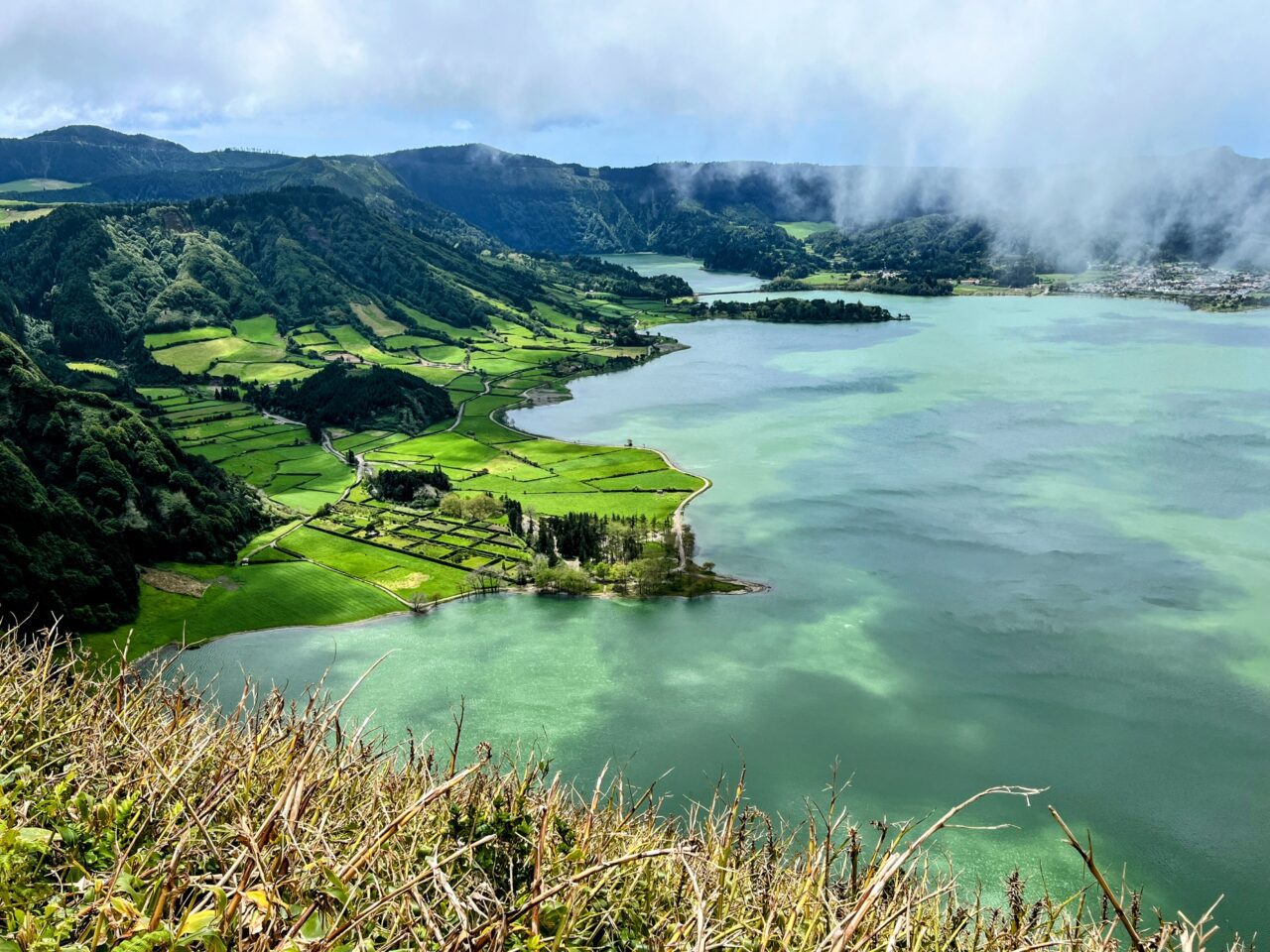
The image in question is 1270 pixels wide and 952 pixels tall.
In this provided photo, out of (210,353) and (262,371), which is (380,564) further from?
(210,353)

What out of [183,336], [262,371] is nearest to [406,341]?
[262,371]

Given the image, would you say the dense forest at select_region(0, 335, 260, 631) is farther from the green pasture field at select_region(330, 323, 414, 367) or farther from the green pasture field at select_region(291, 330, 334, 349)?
the green pasture field at select_region(291, 330, 334, 349)

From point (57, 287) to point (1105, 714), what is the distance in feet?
655

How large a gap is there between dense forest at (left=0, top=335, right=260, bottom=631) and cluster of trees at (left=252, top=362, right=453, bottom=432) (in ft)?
120

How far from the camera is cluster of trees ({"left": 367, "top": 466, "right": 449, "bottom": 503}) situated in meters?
83.5

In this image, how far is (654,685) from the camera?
157 ft

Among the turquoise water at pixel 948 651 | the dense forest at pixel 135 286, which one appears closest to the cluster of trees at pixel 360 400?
the turquoise water at pixel 948 651

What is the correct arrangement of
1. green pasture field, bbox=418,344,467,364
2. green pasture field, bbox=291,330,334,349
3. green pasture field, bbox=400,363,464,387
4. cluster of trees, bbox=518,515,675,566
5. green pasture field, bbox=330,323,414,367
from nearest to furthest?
cluster of trees, bbox=518,515,675,566
green pasture field, bbox=400,363,464,387
green pasture field, bbox=330,323,414,367
green pasture field, bbox=418,344,467,364
green pasture field, bbox=291,330,334,349

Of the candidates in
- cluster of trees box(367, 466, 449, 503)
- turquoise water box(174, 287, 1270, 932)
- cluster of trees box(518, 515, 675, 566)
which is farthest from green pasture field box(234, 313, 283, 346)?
cluster of trees box(518, 515, 675, 566)

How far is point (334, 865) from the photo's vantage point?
579cm

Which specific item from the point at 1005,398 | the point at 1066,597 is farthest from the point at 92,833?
the point at 1005,398

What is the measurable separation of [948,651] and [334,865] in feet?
161

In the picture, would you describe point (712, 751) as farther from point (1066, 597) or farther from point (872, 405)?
point (872, 405)

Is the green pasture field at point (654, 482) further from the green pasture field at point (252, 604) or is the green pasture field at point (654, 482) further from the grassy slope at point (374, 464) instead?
the green pasture field at point (252, 604)
